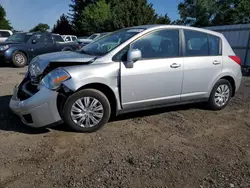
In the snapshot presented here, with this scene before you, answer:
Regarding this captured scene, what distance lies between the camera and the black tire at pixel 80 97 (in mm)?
3834

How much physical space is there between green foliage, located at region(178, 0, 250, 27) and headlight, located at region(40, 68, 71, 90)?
26467 mm

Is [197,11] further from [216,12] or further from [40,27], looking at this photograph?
[40,27]

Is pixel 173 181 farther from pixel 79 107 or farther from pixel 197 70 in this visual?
pixel 197 70

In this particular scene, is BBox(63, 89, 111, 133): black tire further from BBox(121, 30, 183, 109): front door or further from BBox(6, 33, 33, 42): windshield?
BBox(6, 33, 33, 42): windshield

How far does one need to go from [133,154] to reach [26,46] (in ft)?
34.3

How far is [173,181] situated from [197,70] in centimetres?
254

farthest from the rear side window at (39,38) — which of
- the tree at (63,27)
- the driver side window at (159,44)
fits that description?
the tree at (63,27)

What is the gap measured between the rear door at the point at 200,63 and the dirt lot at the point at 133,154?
516 mm

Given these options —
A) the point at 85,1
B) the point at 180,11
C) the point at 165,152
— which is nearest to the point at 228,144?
the point at 165,152

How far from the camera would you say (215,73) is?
200 inches

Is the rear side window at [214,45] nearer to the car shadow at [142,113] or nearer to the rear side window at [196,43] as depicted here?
the rear side window at [196,43]

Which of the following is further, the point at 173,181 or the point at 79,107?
the point at 79,107

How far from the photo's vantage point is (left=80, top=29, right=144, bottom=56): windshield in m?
4.31

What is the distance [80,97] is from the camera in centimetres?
390
